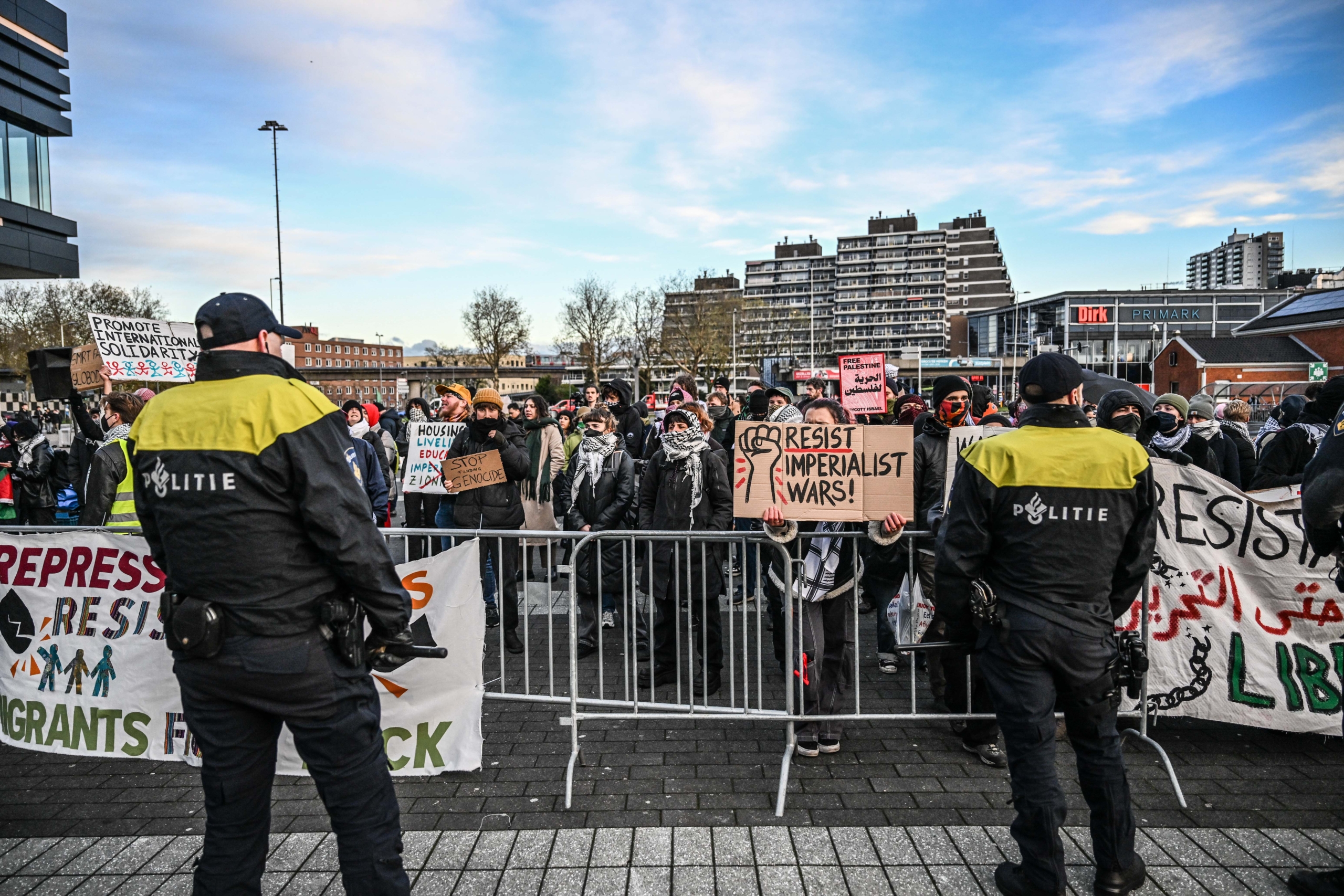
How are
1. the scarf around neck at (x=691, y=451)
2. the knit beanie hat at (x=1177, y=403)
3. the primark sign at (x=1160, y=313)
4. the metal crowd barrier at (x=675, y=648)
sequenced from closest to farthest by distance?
the metal crowd barrier at (x=675, y=648) → the scarf around neck at (x=691, y=451) → the knit beanie hat at (x=1177, y=403) → the primark sign at (x=1160, y=313)

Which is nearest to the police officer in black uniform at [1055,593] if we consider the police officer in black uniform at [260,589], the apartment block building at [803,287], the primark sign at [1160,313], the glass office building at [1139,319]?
the police officer in black uniform at [260,589]

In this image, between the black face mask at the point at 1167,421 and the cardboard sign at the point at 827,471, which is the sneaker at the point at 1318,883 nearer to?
the cardboard sign at the point at 827,471

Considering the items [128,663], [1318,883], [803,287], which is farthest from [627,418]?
[803,287]

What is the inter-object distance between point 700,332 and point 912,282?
291 ft

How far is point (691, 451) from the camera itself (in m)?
5.73

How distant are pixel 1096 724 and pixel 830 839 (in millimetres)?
1241

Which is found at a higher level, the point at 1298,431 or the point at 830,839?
the point at 1298,431

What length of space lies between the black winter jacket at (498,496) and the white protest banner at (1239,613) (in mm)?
4493

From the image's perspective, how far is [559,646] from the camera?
6.61 m

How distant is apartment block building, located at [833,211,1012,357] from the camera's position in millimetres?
146875

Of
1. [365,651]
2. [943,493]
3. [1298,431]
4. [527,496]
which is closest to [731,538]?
[943,493]

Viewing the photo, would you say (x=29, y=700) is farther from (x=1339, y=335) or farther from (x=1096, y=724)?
(x=1339, y=335)

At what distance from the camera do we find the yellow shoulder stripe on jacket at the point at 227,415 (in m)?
2.59

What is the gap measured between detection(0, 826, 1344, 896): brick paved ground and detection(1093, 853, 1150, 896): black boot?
0.08 metres
